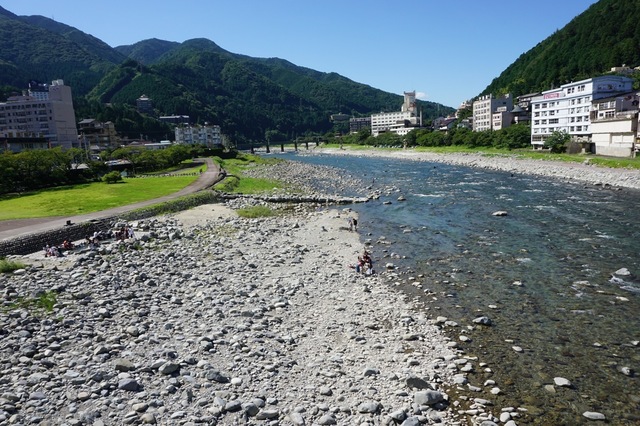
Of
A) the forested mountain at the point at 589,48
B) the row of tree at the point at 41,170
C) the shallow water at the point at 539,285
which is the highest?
the forested mountain at the point at 589,48

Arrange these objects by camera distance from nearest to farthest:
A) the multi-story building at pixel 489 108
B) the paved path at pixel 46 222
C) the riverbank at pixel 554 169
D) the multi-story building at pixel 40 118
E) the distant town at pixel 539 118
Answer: the paved path at pixel 46 222 < the riverbank at pixel 554 169 < the distant town at pixel 539 118 < the multi-story building at pixel 40 118 < the multi-story building at pixel 489 108

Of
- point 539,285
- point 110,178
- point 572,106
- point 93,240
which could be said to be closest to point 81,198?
point 110,178

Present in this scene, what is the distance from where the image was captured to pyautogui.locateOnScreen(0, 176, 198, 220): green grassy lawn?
117 feet

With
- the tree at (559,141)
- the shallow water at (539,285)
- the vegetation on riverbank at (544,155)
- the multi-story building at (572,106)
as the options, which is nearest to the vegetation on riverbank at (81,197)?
the shallow water at (539,285)

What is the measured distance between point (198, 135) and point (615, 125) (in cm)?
15148

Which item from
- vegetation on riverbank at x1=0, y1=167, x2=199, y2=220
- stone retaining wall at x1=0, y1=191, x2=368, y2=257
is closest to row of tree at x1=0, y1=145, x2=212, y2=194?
vegetation on riverbank at x1=0, y1=167, x2=199, y2=220

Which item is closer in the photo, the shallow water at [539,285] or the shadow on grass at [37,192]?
the shallow water at [539,285]

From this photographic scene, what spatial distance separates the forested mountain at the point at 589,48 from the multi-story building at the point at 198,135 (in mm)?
129370

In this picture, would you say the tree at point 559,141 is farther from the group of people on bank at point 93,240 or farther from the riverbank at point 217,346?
the group of people on bank at point 93,240

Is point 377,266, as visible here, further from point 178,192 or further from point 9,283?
point 178,192

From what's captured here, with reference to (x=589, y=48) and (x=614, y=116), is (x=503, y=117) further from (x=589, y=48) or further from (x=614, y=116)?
(x=589, y=48)

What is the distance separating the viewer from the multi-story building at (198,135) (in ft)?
549

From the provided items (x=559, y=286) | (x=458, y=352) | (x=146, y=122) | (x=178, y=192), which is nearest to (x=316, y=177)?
(x=178, y=192)

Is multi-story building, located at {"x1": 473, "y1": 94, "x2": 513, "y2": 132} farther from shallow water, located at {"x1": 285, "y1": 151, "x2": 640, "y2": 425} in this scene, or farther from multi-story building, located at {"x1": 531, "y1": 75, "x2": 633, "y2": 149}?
shallow water, located at {"x1": 285, "y1": 151, "x2": 640, "y2": 425}
